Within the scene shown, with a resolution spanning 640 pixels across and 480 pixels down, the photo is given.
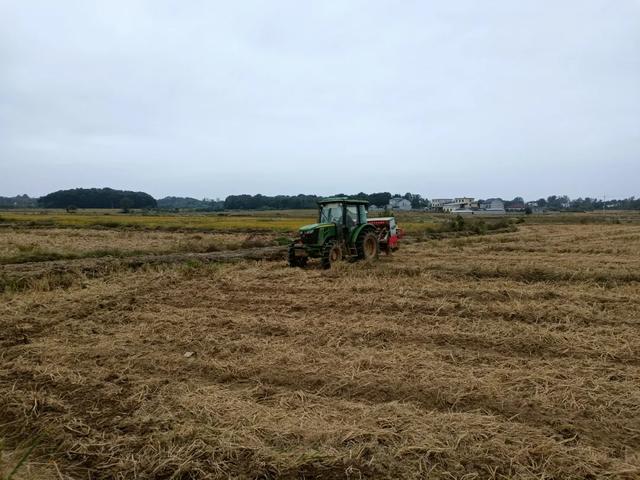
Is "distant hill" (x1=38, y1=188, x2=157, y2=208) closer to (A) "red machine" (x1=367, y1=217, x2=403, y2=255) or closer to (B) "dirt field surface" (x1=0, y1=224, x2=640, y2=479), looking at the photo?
(A) "red machine" (x1=367, y1=217, x2=403, y2=255)

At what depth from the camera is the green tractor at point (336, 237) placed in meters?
13.2

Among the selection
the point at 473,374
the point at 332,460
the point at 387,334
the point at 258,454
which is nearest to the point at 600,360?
the point at 473,374

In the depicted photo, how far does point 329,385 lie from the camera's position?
15.8 ft

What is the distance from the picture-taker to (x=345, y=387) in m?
4.80

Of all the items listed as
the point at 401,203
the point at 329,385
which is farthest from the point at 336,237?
the point at 401,203

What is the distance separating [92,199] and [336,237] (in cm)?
11056

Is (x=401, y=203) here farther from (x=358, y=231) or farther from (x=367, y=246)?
(x=358, y=231)

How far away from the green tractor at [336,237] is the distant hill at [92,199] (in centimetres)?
10091

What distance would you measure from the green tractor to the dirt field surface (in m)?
4.02

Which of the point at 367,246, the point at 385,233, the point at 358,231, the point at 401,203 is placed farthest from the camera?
the point at 401,203

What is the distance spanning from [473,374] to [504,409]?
2.57 ft

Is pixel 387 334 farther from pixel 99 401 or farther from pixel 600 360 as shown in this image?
pixel 99 401

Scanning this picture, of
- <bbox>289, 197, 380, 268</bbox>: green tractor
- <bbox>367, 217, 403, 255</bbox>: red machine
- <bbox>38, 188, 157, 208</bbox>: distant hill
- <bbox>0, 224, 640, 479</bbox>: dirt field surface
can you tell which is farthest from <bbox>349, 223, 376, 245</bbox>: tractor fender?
<bbox>38, 188, 157, 208</bbox>: distant hill

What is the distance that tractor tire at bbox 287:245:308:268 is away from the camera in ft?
44.6
